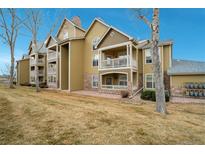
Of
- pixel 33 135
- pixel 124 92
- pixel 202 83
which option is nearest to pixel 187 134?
pixel 33 135

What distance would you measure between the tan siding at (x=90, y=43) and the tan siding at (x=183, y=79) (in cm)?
917

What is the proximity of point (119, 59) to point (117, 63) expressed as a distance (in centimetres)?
53

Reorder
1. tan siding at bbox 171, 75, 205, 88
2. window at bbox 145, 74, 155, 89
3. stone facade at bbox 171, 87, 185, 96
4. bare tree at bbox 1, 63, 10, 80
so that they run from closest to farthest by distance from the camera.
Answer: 1. tan siding at bbox 171, 75, 205, 88
2. stone facade at bbox 171, 87, 185, 96
3. window at bbox 145, 74, 155, 89
4. bare tree at bbox 1, 63, 10, 80

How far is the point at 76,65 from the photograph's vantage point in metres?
19.7

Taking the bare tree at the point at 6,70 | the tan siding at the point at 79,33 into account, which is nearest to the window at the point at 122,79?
the tan siding at the point at 79,33

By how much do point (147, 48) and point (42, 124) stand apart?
13990 mm

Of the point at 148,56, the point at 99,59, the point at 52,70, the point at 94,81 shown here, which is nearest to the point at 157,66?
the point at 148,56

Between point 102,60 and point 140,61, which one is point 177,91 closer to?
point 140,61

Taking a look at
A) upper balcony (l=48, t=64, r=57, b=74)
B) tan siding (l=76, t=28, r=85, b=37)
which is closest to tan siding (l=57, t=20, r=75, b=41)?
tan siding (l=76, t=28, r=85, b=37)

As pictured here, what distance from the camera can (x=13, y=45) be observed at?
69.2ft

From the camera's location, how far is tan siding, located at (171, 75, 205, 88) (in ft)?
42.9

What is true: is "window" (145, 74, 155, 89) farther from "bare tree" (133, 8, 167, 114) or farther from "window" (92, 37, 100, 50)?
"bare tree" (133, 8, 167, 114)

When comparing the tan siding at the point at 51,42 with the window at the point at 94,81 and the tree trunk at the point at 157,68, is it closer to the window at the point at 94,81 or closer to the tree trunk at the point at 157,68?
the window at the point at 94,81

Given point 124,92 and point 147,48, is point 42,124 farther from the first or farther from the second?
point 147,48
